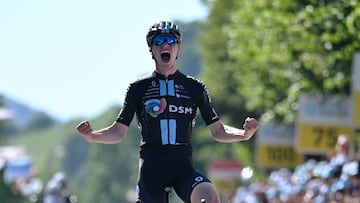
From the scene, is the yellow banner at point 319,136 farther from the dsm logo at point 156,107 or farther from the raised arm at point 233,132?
the dsm logo at point 156,107

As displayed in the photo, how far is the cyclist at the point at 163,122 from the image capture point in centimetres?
1477

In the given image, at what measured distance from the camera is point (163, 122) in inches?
584

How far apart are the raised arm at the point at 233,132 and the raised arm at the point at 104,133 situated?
0.83 metres

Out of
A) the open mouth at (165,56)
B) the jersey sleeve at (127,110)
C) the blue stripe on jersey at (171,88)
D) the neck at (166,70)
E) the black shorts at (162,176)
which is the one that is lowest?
the black shorts at (162,176)

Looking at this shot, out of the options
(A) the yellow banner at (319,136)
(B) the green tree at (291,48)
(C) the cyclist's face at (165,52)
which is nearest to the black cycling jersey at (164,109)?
(C) the cyclist's face at (165,52)

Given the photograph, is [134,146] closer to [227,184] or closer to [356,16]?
[227,184]

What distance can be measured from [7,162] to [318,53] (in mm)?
26980

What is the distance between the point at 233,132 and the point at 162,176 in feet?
2.57

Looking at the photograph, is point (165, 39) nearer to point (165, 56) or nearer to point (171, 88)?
point (165, 56)

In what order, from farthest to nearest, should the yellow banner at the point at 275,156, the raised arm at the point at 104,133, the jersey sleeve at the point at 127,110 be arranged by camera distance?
the yellow banner at the point at 275,156, the jersey sleeve at the point at 127,110, the raised arm at the point at 104,133

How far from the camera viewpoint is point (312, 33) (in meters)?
33.4

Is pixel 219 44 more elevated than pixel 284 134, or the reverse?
pixel 219 44

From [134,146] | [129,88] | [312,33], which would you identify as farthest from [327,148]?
[134,146]

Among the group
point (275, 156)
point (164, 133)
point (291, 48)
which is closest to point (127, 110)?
point (164, 133)
